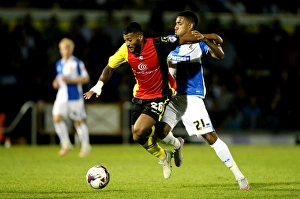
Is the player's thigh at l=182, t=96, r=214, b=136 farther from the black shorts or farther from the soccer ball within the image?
the soccer ball

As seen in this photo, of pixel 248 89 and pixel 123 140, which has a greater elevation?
pixel 248 89

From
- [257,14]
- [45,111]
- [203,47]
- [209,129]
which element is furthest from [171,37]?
[257,14]

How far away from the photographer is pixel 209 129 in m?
9.05

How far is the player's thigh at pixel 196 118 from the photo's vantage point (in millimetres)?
9078

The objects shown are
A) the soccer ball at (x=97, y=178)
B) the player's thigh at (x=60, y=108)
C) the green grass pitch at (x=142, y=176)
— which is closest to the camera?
the green grass pitch at (x=142, y=176)

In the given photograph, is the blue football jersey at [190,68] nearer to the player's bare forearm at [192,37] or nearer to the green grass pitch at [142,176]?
the player's bare forearm at [192,37]

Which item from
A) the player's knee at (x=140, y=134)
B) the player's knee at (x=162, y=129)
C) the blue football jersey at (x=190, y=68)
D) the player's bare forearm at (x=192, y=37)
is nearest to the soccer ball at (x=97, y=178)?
the player's knee at (x=140, y=134)

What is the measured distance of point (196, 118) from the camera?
9.19 meters

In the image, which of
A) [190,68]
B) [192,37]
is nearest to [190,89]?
[190,68]

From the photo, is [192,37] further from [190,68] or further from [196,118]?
[196,118]

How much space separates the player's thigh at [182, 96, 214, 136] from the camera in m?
9.08

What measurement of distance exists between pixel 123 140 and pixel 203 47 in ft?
36.9

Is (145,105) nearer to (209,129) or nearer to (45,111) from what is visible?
(209,129)

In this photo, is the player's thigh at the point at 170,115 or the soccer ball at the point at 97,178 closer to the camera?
the soccer ball at the point at 97,178
